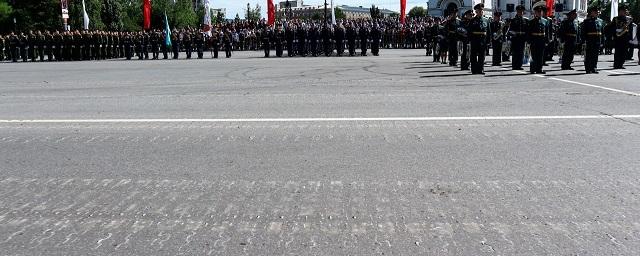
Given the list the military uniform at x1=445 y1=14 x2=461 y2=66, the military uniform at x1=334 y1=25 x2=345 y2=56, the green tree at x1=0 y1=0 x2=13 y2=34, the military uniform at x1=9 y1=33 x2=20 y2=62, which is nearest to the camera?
the military uniform at x1=445 y1=14 x2=461 y2=66

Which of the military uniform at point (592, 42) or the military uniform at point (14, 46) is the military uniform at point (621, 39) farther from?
the military uniform at point (14, 46)

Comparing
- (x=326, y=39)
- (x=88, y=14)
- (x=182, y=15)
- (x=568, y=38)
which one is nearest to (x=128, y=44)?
(x=326, y=39)

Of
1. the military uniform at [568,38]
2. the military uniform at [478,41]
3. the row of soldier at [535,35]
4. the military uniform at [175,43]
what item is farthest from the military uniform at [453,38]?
the military uniform at [175,43]

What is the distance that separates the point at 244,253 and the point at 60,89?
43.8 feet

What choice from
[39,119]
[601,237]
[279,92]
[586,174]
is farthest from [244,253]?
[279,92]

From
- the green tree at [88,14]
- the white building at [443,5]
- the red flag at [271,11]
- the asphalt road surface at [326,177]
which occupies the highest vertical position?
the white building at [443,5]

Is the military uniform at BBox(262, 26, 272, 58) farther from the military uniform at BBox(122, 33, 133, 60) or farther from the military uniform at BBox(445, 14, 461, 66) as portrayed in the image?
the military uniform at BBox(445, 14, 461, 66)

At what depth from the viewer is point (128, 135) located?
8.08 metres

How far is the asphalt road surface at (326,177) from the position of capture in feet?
13.4

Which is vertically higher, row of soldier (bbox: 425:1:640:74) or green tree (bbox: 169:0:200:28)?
green tree (bbox: 169:0:200:28)

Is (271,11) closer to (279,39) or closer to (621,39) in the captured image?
(279,39)

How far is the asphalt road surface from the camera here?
4.09 m

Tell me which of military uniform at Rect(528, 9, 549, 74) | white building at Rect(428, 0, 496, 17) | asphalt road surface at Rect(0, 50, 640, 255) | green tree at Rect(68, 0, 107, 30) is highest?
white building at Rect(428, 0, 496, 17)

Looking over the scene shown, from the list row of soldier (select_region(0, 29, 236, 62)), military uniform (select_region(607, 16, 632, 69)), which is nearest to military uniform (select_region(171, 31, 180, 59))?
row of soldier (select_region(0, 29, 236, 62))
